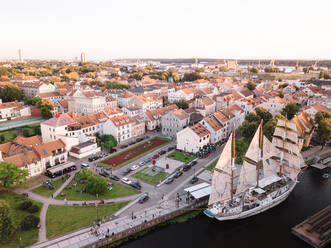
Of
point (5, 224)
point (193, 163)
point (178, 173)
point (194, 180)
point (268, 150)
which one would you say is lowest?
point (194, 180)

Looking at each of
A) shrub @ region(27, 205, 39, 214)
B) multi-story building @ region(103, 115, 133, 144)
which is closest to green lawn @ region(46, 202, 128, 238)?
shrub @ region(27, 205, 39, 214)

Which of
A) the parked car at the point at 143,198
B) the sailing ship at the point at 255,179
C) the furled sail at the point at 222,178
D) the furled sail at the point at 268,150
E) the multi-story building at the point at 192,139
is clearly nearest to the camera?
the furled sail at the point at 222,178

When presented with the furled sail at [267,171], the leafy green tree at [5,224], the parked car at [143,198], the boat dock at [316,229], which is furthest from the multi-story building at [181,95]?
the leafy green tree at [5,224]

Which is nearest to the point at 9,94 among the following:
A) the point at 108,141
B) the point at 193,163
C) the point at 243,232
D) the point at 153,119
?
the point at 153,119

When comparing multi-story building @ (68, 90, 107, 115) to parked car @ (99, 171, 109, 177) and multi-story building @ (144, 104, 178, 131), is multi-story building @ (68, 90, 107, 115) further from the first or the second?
parked car @ (99, 171, 109, 177)

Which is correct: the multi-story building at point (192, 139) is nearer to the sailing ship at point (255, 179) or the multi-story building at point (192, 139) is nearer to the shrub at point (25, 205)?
the sailing ship at point (255, 179)

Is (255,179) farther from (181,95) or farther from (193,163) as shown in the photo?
(181,95)
